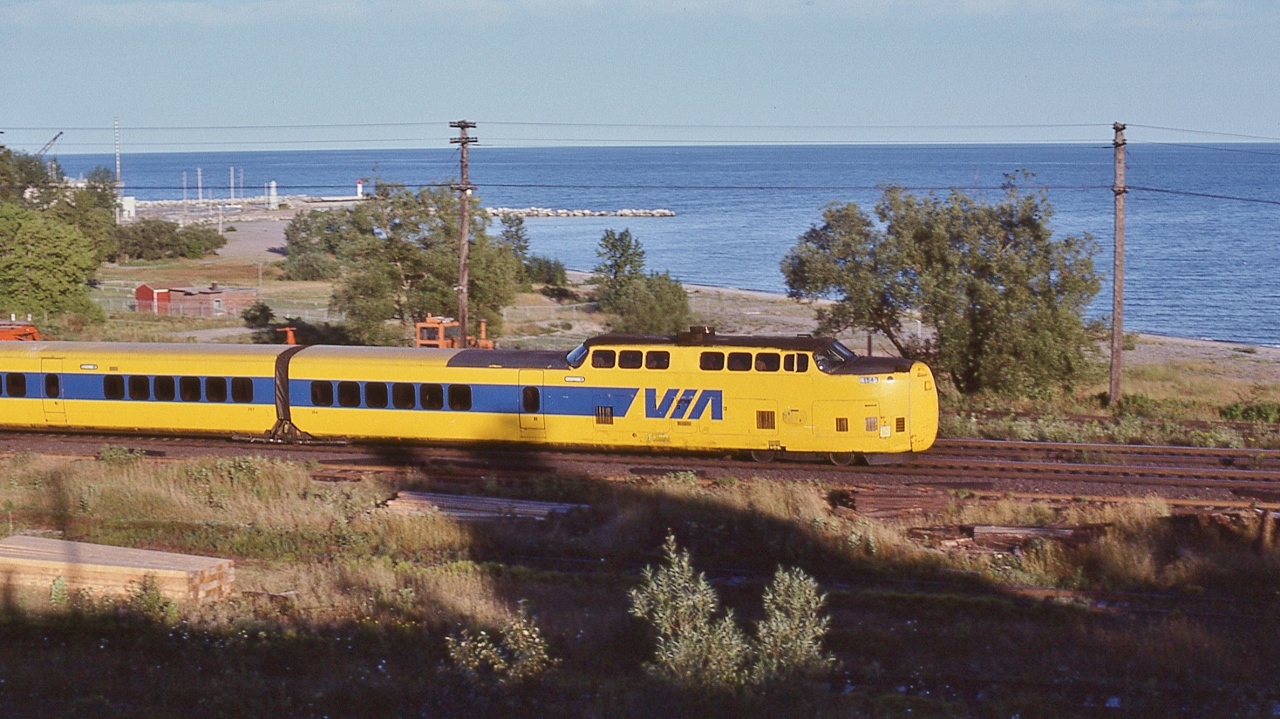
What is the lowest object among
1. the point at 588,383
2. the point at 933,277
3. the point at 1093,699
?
the point at 1093,699

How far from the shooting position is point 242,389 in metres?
24.4

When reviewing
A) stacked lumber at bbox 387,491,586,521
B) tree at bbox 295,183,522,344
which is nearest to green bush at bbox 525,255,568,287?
tree at bbox 295,183,522,344

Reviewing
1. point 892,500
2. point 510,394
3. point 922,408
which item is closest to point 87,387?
point 510,394

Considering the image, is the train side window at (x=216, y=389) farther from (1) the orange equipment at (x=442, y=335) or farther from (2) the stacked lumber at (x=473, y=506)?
(2) the stacked lumber at (x=473, y=506)

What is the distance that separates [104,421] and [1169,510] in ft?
68.4

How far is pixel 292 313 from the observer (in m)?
58.6

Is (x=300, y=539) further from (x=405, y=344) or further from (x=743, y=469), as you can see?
(x=405, y=344)

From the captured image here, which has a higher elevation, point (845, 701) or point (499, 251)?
point (499, 251)

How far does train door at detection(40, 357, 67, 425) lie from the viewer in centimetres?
2541

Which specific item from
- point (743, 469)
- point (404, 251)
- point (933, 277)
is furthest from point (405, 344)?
point (743, 469)

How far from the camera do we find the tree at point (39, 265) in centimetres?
4522

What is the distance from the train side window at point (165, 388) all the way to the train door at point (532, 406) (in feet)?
25.1

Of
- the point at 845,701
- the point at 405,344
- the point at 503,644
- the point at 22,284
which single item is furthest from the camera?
the point at 22,284

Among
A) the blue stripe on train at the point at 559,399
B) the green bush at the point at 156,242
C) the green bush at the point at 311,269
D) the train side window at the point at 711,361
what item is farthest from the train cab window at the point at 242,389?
the green bush at the point at 156,242
